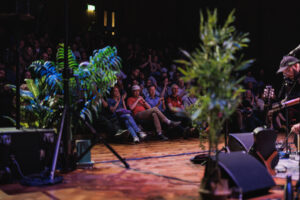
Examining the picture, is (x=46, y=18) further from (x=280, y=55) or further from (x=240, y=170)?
(x=240, y=170)

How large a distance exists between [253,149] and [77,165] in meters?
1.97

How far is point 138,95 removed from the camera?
273 inches

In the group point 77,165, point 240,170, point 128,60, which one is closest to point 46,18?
point 128,60

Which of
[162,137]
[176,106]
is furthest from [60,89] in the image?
[176,106]

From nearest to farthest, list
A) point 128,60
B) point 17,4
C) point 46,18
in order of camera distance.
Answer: point 17,4
point 128,60
point 46,18

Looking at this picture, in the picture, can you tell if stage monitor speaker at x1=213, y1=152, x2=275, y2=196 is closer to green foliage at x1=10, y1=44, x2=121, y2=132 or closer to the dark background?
green foliage at x1=10, y1=44, x2=121, y2=132

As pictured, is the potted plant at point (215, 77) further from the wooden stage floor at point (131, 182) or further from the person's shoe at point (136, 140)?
the person's shoe at point (136, 140)

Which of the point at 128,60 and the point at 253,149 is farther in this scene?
the point at 128,60

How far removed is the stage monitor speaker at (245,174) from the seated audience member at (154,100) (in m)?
4.57

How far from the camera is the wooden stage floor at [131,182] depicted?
2740 mm

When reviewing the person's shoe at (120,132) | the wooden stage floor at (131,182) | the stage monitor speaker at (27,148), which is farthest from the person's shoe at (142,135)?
the stage monitor speaker at (27,148)

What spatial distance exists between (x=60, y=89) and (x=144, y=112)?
2.82m

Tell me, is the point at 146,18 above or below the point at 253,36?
above

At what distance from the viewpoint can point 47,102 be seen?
4.14 meters
